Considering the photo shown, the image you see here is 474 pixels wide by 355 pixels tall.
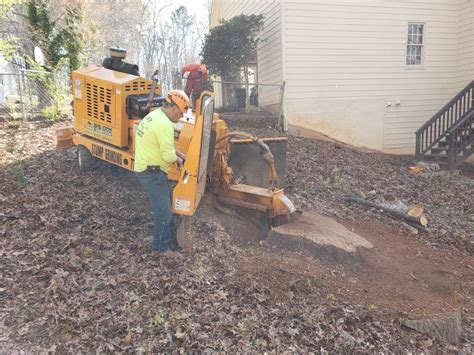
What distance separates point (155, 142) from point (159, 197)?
2.08 ft

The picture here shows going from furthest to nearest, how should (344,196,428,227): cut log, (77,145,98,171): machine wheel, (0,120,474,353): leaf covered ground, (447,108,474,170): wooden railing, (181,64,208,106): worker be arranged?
(447,108,474,170): wooden railing, (181,64,208,106): worker, (77,145,98,171): machine wheel, (344,196,428,227): cut log, (0,120,474,353): leaf covered ground

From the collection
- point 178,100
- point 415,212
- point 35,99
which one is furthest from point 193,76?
point 35,99

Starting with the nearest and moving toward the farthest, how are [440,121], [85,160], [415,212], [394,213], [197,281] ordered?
[197,281], [415,212], [394,213], [85,160], [440,121]

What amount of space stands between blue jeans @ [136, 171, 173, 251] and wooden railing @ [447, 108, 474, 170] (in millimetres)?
9242

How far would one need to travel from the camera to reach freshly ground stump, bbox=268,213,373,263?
17.9 feet

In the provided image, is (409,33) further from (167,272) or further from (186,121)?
(167,272)

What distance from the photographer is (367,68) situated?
14.0m

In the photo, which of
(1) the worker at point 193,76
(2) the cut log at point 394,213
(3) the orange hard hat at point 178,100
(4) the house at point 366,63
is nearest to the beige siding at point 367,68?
(4) the house at point 366,63

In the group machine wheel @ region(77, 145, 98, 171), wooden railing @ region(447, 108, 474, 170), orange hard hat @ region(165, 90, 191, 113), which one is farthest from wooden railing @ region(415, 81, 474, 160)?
orange hard hat @ region(165, 90, 191, 113)

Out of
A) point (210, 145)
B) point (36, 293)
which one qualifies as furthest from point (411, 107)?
point (36, 293)

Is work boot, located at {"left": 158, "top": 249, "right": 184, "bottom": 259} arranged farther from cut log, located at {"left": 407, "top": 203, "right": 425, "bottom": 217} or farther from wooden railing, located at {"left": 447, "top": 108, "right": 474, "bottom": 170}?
wooden railing, located at {"left": 447, "top": 108, "right": 474, "bottom": 170}

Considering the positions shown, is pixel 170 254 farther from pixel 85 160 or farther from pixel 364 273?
pixel 85 160

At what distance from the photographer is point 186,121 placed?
5.84 metres

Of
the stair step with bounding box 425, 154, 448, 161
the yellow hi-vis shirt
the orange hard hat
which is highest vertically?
the orange hard hat
